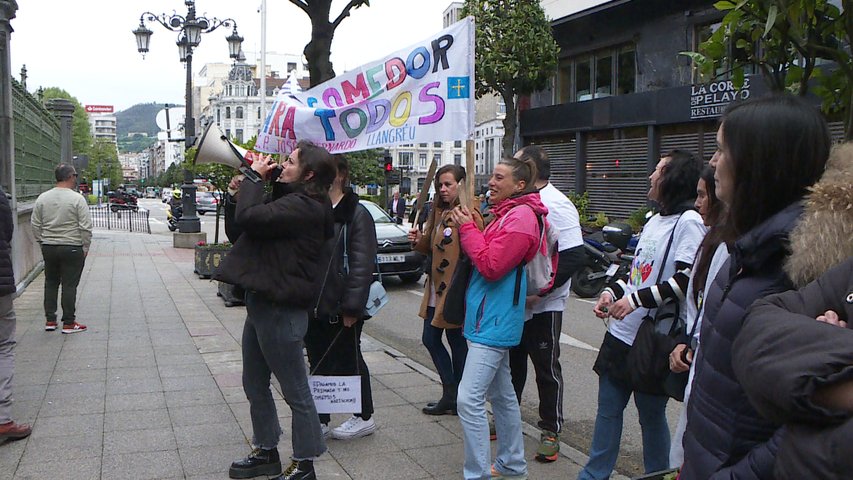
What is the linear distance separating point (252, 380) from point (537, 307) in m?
1.71

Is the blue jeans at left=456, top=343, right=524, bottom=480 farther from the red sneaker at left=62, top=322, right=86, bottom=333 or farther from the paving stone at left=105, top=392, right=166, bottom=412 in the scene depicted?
the red sneaker at left=62, top=322, right=86, bottom=333

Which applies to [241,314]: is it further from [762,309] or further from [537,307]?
[762,309]

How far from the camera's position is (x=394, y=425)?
5.19 meters

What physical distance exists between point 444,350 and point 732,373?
12.0ft

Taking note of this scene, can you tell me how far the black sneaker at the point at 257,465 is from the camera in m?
4.13

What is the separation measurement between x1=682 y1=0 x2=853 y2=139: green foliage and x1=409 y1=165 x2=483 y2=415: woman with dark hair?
199 centimetres

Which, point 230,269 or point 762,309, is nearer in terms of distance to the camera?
point 762,309

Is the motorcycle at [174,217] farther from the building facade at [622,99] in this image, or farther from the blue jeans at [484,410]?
the blue jeans at [484,410]

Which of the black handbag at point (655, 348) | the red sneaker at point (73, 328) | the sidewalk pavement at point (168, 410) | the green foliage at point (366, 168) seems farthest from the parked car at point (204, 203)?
the black handbag at point (655, 348)

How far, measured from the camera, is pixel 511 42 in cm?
1917

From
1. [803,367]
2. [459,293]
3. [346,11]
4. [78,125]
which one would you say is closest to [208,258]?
[346,11]

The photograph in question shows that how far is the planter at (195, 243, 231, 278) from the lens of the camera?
1296 cm

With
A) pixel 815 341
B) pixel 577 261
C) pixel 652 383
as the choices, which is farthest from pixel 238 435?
pixel 815 341

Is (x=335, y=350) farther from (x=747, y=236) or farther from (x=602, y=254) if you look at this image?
(x=602, y=254)
